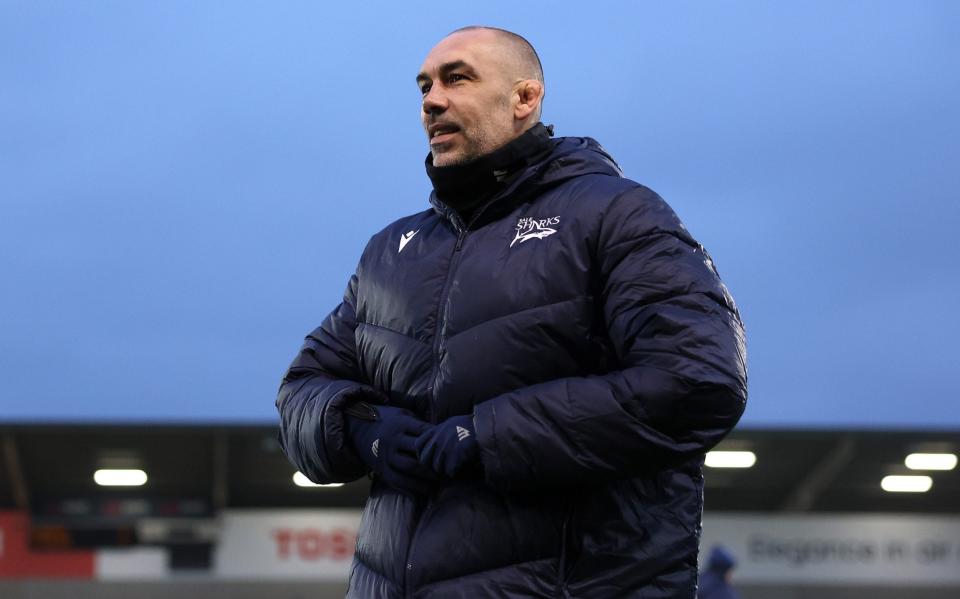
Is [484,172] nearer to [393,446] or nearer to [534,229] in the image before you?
[534,229]

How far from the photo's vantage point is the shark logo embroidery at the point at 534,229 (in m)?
2.49

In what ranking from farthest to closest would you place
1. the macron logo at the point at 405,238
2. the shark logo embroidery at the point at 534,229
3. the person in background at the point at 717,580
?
1. the person in background at the point at 717,580
2. the macron logo at the point at 405,238
3. the shark logo embroidery at the point at 534,229

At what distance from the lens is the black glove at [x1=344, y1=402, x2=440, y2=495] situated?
2371 mm

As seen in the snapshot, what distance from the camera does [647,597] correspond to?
A: 231cm

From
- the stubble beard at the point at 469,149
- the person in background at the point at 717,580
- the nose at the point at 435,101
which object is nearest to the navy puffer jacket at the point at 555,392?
the stubble beard at the point at 469,149

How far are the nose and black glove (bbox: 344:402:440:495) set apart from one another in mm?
614

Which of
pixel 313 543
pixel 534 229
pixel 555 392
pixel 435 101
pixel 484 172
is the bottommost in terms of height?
pixel 555 392

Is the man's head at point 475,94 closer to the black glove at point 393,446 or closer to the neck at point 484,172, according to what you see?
the neck at point 484,172

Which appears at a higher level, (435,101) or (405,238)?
(435,101)

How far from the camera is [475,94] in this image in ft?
8.73

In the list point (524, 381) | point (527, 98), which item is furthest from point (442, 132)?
point (524, 381)

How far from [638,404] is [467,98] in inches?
30.5

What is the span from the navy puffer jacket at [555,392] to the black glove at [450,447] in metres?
0.03

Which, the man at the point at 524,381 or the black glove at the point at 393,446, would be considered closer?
the man at the point at 524,381
